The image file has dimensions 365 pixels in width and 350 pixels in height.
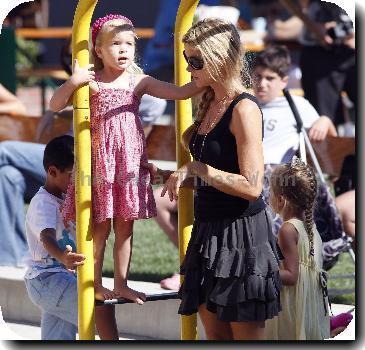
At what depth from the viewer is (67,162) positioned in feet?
16.5

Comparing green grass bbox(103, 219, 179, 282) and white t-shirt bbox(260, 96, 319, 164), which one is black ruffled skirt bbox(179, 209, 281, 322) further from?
green grass bbox(103, 219, 179, 282)

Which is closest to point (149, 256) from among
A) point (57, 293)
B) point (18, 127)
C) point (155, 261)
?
point (155, 261)

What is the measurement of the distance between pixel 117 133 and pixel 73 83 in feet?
0.97

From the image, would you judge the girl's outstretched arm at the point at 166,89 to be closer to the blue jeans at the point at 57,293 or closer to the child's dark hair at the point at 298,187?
the child's dark hair at the point at 298,187

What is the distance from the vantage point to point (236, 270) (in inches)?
171

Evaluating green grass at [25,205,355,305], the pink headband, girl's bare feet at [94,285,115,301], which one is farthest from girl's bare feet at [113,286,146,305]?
green grass at [25,205,355,305]

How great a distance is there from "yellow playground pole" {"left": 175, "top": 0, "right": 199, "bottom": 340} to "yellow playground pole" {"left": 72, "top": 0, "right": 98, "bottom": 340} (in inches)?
19.0

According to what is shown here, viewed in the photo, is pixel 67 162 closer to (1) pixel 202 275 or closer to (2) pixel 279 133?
(1) pixel 202 275

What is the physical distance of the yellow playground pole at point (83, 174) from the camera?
4504mm

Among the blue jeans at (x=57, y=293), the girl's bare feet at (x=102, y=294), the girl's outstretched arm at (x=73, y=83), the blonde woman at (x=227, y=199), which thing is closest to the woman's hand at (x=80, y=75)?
the girl's outstretched arm at (x=73, y=83)

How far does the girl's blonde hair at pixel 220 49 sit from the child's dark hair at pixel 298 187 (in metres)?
0.70

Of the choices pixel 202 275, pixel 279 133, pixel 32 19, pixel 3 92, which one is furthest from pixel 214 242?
pixel 32 19

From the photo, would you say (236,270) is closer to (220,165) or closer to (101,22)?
(220,165)

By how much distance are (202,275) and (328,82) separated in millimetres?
5873
